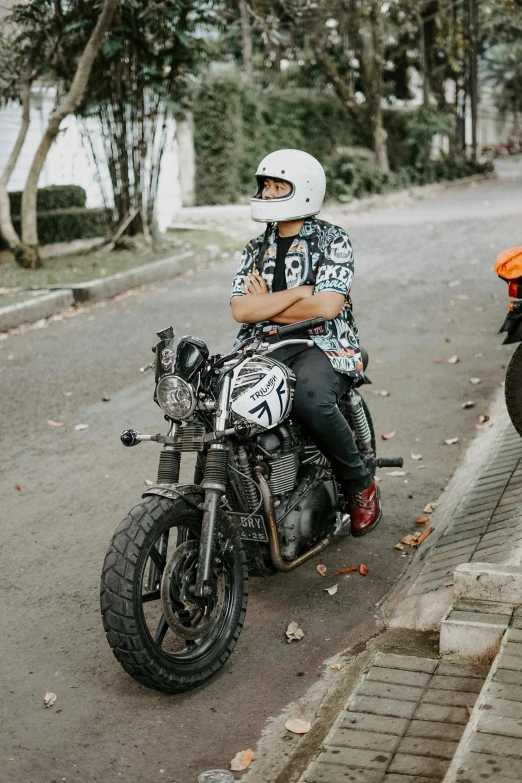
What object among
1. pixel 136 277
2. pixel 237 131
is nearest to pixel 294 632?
pixel 136 277

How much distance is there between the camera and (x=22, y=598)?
177 inches

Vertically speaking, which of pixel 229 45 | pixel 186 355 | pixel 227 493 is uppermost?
pixel 229 45

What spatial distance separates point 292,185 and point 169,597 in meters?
1.83

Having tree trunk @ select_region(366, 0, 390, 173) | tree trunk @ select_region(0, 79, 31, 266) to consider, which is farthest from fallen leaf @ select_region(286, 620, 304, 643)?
tree trunk @ select_region(366, 0, 390, 173)

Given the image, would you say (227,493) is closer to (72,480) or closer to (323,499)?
(323,499)

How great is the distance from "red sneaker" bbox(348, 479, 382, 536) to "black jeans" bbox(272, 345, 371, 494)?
212mm

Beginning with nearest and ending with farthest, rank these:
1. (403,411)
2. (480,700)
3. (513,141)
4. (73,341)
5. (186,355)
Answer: (480,700) → (186,355) → (403,411) → (73,341) → (513,141)

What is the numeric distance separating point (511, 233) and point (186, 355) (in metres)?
12.9

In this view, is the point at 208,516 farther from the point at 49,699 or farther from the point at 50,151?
the point at 50,151

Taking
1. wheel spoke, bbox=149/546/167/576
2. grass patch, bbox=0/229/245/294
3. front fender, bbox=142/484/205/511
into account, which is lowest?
wheel spoke, bbox=149/546/167/576

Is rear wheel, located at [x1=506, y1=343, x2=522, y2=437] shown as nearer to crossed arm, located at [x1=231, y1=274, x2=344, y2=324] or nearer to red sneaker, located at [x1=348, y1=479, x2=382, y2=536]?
red sneaker, located at [x1=348, y1=479, x2=382, y2=536]

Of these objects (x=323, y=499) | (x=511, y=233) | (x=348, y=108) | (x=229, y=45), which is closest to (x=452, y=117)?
(x=348, y=108)

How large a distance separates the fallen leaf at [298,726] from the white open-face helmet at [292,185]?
208cm

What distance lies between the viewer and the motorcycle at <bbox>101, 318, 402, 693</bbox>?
343 cm
